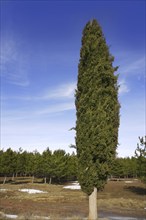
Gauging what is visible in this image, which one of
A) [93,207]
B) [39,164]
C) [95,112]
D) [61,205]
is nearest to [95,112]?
[95,112]

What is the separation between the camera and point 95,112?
17.1 metres

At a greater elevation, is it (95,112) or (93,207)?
(95,112)

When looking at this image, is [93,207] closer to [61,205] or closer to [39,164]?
[61,205]

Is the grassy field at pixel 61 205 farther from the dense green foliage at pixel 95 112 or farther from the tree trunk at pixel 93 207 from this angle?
the dense green foliage at pixel 95 112

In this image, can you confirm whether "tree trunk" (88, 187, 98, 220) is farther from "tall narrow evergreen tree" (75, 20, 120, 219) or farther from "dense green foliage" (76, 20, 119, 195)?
"dense green foliage" (76, 20, 119, 195)

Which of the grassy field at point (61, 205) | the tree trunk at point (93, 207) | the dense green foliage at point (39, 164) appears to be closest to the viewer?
the tree trunk at point (93, 207)

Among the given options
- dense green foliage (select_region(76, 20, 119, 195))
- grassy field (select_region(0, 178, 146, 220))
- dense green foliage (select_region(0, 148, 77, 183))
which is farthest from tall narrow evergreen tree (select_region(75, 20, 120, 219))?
dense green foliage (select_region(0, 148, 77, 183))

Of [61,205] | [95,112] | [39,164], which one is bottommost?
[61,205]

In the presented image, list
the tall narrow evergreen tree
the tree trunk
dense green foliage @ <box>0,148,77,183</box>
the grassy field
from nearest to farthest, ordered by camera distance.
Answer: the tree trunk
the tall narrow evergreen tree
the grassy field
dense green foliage @ <box>0,148,77,183</box>

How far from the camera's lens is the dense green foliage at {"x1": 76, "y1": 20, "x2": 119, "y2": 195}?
16.8m

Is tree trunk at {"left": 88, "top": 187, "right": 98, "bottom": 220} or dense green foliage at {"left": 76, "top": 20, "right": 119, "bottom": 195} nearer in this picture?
tree trunk at {"left": 88, "top": 187, "right": 98, "bottom": 220}

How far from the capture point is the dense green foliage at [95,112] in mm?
16812

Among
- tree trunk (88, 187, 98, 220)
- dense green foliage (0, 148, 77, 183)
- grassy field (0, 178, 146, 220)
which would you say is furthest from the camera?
dense green foliage (0, 148, 77, 183)

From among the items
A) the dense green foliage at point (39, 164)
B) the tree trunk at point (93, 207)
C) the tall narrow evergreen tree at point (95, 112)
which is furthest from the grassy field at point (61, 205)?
the dense green foliage at point (39, 164)
